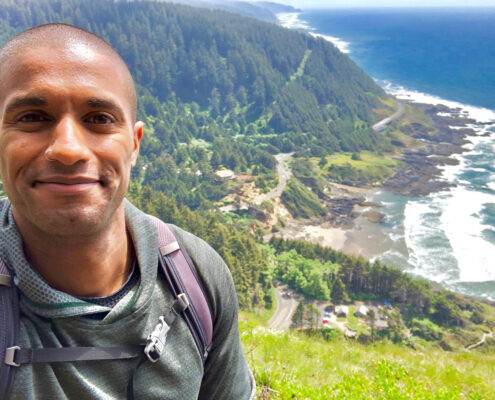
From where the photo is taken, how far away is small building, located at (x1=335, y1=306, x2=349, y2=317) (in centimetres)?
3772

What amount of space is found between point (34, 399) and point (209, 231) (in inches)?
1808

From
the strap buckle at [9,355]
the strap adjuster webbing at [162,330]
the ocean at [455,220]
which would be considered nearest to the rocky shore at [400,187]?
the ocean at [455,220]

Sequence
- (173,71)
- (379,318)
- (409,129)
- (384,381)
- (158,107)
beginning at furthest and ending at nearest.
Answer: (173,71) → (158,107) → (409,129) → (379,318) → (384,381)

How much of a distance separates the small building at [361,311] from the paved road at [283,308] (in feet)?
19.0

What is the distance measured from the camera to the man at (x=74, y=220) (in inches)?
51.4

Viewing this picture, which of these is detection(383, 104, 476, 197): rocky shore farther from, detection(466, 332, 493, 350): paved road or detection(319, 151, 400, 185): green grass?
detection(466, 332, 493, 350): paved road

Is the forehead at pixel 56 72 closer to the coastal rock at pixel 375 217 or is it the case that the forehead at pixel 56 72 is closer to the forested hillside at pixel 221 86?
the coastal rock at pixel 375 217

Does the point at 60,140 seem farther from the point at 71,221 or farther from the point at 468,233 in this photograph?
the point at 468,233

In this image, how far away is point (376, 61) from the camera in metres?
158

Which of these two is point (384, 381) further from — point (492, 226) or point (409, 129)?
point (409, 129)

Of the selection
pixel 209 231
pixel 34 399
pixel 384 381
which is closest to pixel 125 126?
pixel 34 399

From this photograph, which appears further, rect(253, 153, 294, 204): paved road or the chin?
rect(253, 153, 294, 204): paved road

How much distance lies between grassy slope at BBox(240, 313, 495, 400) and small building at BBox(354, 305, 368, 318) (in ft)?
105

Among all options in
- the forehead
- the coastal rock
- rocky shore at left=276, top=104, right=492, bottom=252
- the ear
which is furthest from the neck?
the coastal rock
